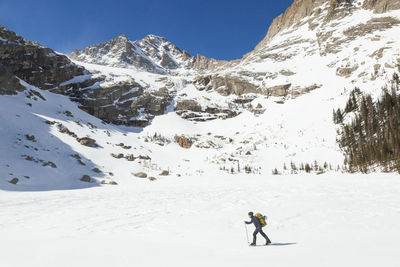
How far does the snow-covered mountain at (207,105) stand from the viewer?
41.5 m

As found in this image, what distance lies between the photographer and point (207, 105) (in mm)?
88000

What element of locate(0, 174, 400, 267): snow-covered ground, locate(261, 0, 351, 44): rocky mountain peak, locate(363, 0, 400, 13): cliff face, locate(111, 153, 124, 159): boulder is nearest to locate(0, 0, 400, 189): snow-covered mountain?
locate(111, 153, 124, 159): boulder

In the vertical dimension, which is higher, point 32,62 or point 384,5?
point 384,5

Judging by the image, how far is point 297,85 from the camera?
3093 inches

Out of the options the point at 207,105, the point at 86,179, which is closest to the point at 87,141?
the point at 86,179

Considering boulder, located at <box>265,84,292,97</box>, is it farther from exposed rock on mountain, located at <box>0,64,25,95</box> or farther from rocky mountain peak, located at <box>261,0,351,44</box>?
exposed rock on mountain, located at <box>0,64,25,95</box>

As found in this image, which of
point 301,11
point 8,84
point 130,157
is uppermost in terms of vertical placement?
point 301,11

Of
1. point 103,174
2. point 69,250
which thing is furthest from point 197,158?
point 69,250

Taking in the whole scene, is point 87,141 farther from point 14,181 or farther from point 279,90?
point 279,90

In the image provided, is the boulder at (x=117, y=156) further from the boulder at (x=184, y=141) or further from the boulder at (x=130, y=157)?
the boulder at (x=184, y=141)

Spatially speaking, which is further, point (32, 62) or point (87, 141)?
point (32, 62)

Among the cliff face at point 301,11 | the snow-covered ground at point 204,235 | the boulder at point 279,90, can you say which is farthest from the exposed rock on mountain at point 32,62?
the cliff face at point 301,11

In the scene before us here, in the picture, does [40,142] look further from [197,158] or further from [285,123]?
[285,123]

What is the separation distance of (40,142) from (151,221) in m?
36.7
